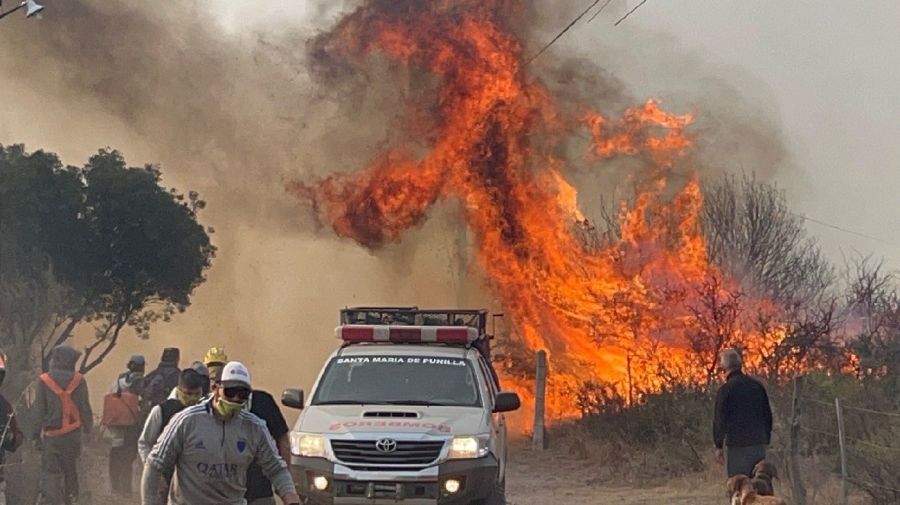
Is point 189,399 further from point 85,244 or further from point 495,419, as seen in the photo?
point 85,244

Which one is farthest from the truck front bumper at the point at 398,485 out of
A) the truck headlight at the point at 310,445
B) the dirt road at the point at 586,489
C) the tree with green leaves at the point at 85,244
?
the tree with green leaves at the point at 85,244

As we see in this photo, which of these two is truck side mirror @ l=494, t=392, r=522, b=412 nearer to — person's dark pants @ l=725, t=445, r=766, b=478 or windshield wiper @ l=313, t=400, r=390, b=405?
windshield wiper @ l=313, t=400, r=390, b=405

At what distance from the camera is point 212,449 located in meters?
6.21

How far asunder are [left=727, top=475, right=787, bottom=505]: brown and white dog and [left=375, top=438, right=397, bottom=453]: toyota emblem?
332cm

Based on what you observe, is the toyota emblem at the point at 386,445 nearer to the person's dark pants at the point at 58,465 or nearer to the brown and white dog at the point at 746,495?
the brown and white dog at the point at 746,495

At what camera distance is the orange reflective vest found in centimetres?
1115

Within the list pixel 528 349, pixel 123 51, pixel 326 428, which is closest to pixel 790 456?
pixel 326 428

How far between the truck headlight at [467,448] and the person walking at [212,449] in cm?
396

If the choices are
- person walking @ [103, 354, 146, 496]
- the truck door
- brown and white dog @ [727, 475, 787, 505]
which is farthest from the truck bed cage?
brown and white dog @ [727, 475, 787, 505]

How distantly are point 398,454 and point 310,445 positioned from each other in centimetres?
87

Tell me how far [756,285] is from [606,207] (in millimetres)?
4273

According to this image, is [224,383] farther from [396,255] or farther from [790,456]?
[396,255]

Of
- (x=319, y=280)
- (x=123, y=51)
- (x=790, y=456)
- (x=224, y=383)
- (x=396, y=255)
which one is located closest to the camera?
(x=224, y=383)

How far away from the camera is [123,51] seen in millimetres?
27984
